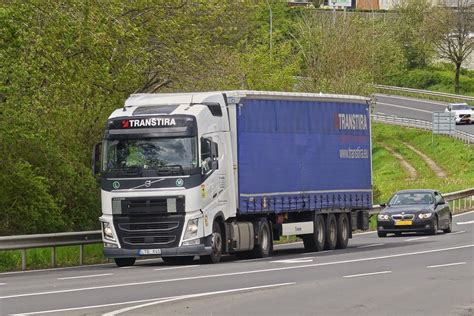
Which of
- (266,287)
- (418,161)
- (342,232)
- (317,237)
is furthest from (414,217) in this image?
(418,161)

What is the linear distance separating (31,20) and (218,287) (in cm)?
1071

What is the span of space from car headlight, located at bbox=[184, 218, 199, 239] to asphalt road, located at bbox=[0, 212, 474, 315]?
2.02ft

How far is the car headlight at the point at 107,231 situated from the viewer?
2680 cm

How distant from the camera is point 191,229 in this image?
26328mm

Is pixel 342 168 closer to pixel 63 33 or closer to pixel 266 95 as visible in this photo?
pixel 266 95

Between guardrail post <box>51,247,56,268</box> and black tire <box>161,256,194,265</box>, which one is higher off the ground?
guardrail post <box>51,247,56,268</box>

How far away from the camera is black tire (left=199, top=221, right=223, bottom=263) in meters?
26.9

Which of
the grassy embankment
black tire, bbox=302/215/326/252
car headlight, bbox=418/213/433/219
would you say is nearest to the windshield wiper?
black tire, bbox=302/215/326/252

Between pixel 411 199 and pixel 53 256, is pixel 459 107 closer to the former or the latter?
pixel 411 199

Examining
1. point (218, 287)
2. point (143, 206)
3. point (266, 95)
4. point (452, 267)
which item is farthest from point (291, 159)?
point (218, 287)

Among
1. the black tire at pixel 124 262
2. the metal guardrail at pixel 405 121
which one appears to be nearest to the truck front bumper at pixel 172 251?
the black tire at pixel 124 262

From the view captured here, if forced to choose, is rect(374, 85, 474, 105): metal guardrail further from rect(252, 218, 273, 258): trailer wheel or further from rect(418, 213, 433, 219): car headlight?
rect(252, 218, 273, 258): trailer wheel

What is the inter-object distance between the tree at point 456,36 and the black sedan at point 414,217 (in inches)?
2622

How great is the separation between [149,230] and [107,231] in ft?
3.21
